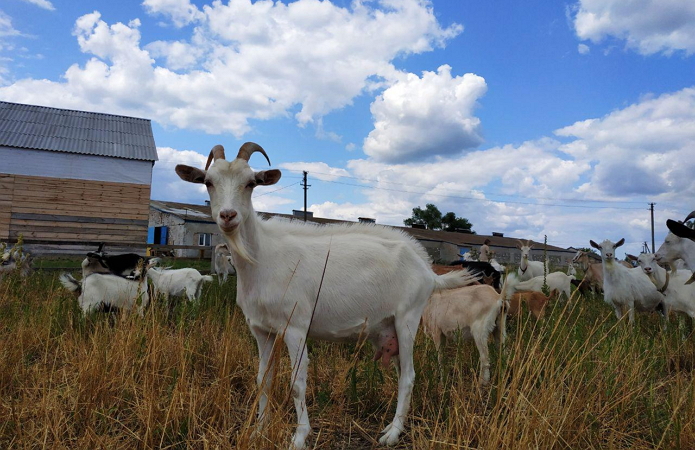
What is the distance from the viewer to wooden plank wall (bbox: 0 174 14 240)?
15695mm

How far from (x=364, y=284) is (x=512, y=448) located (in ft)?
5.34

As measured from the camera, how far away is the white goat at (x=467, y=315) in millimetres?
5700

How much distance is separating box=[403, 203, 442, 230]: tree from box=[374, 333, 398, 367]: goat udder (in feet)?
213

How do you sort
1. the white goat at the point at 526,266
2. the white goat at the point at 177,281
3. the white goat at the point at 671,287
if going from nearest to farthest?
the white goat at the point at 671,287, the white goat at the point at 177,281, the white goat at the point at 526,266

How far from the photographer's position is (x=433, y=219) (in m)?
68.9

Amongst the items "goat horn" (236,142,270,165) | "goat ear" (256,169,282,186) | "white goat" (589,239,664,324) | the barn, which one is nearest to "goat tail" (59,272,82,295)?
"goat horn" (236,142,270,165)

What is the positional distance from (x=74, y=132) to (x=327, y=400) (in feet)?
62.8

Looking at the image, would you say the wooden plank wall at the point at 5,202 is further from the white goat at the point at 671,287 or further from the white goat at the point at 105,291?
the white goat at the point at 671,287

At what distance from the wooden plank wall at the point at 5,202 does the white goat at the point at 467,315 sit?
624 inches

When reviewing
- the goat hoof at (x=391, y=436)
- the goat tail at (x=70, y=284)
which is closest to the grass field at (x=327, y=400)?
the goat hoof at (x=391, y=436)

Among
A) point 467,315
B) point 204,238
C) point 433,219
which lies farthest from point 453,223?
point 467,315

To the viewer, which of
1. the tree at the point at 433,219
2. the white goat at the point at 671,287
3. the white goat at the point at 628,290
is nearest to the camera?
the white goat at the point at 671,287

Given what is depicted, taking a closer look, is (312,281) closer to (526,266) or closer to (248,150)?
(248,150)

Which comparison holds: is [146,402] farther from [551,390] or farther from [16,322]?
[16,322]
